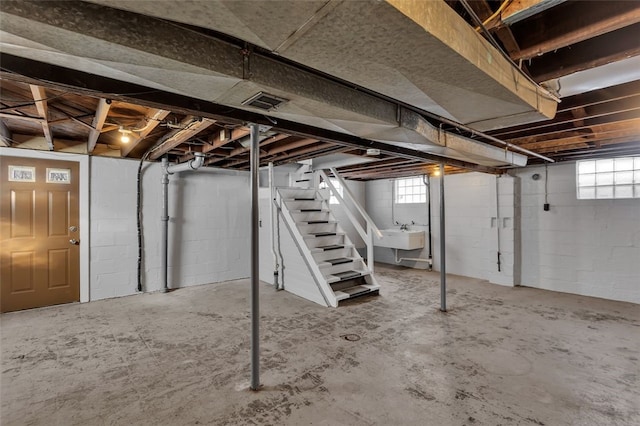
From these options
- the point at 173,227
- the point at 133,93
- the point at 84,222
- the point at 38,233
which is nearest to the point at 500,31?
the point at 133,93

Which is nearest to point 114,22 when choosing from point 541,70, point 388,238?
point 541,70

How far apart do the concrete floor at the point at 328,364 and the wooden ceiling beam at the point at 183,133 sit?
2.07 m

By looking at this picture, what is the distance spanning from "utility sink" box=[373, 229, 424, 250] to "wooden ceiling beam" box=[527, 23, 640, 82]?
14.2ft

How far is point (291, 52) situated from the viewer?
121 cm

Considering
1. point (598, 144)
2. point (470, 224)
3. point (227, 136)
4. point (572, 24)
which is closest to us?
point (572, 24)

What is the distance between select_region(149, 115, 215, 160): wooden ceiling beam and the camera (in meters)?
2.78

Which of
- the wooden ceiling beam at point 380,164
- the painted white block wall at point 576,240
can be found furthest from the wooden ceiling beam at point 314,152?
the painted white block wall at point 576,240

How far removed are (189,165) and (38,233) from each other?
2046 millimetres

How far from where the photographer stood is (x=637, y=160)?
13.8ft

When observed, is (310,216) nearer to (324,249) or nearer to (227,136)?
(324,249)

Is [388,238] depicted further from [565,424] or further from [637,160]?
[565,424]

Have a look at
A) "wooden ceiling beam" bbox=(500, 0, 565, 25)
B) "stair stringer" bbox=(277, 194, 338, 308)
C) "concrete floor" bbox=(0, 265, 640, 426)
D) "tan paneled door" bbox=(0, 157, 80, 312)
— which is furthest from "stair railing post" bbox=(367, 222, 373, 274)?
"tan paneled door" bbox=(0, 157, 80, 312)

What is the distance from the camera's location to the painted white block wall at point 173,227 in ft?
14.2

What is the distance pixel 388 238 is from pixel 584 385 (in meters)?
4.32
